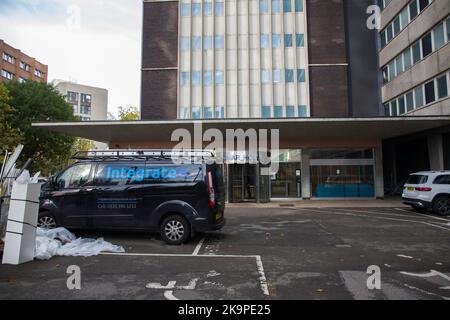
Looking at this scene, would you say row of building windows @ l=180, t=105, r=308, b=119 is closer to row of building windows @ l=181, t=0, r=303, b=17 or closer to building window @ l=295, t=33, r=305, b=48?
building window @ l=295, t=33, r=305, b=48

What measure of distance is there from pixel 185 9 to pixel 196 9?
1.02 m

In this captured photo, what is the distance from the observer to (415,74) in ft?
69.1

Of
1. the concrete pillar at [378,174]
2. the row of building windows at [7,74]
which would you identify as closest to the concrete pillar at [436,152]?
the concrete pillar at [378,174]

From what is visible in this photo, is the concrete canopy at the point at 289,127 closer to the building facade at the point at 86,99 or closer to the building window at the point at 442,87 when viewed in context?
the building window at the point at 442,87

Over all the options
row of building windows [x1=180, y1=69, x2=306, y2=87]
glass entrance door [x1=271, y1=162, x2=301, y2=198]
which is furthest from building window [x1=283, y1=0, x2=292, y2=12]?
glass entrance door [x1=271, y1=162, x2=301, y2=198]

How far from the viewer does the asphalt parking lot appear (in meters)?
4.52

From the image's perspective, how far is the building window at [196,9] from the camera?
1188 inches

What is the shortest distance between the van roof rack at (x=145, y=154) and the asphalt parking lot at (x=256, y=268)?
6.73 feet

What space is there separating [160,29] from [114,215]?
2572cm

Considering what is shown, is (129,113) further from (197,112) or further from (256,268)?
(256,268)

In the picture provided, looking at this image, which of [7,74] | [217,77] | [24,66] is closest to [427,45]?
[217,77]

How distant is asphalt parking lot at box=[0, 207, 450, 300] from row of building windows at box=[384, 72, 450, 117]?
40.1 ft
